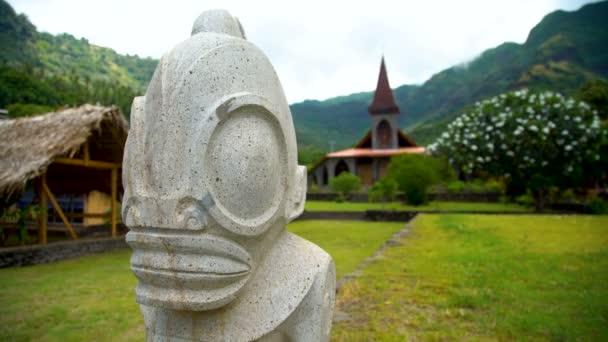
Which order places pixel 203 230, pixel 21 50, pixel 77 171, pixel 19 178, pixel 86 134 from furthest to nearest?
1. pixel 21 50
2. pixel 77 171
3. pixel 86 134
4. pixel 19 178
5. pixel 203 230

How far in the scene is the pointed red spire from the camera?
112 ft

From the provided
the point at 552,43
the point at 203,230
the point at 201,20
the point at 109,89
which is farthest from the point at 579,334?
the point at 552,43

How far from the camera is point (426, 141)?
1914 inches

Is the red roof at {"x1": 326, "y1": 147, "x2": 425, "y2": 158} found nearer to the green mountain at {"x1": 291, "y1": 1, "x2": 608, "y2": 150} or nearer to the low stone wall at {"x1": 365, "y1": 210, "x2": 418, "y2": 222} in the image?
the low stone wall at {"x1": 365, "y1": 210, "x2": 418, "y2": 222}

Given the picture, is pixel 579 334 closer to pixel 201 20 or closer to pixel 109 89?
pixel 201 20

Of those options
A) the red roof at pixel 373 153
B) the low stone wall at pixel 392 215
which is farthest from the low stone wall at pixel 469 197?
the low stone wall at pixel 392 215

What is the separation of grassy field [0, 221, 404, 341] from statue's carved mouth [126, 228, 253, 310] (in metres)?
2.33

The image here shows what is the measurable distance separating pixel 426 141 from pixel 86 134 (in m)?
44.8

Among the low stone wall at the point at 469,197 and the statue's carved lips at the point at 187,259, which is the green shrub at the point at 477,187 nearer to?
the low stone wall at the point at 469,197

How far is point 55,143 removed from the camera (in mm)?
8023

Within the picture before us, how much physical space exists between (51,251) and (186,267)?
7.75m

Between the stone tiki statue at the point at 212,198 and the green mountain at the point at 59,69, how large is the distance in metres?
33.1

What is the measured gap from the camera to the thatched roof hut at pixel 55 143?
7637 millimetres

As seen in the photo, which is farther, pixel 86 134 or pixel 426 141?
pixel 426 141
